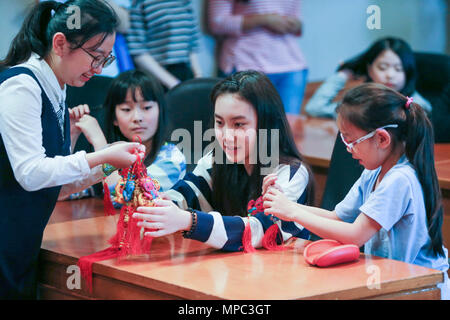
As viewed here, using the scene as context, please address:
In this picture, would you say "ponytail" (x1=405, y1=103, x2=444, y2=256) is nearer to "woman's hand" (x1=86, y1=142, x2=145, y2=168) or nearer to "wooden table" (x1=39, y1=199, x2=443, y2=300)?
"wooden table" (x1=39, y1=199, x2=443, y2=300)

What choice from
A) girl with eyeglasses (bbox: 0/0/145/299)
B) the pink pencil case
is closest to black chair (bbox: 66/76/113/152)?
girl with eyeglasses (bbox: 0/0/145/299)

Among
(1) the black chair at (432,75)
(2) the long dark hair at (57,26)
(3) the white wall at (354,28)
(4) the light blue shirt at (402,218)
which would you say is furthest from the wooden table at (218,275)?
(3) the white wall at (354,28)

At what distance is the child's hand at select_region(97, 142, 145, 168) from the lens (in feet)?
4.96

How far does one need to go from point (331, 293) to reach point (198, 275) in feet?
0.96

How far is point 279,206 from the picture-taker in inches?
60.6

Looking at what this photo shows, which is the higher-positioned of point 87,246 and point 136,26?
point 136,26

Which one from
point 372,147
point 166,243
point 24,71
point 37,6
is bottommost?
point 166,243

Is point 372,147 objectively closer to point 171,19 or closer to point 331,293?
point 331,293

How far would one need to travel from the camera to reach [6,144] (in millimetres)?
1479

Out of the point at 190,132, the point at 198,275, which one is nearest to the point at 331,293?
the point at 198,275

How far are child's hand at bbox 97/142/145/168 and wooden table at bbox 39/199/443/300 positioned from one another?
0.76 feet

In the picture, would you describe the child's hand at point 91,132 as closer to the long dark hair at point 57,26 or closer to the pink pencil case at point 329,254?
the long dark hair at point 57,26

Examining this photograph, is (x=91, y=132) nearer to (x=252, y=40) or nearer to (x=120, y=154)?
(x=120, y=154)
